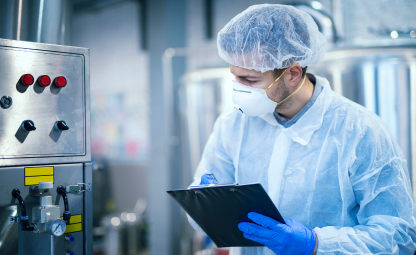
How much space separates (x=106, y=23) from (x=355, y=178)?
376 cm

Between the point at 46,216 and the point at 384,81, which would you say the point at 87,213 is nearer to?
the point at 46,216

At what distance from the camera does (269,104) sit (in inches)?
40.6

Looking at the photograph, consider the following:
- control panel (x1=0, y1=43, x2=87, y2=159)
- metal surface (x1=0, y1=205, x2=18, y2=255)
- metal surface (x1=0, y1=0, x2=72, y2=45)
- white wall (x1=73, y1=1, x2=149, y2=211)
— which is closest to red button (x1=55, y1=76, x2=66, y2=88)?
control panel (x1=0, y1=43, x2=87, y2=159)

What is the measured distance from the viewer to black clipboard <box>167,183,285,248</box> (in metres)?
0.84

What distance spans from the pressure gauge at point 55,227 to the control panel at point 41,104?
0.19m

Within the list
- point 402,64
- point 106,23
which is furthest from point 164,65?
point 402,64

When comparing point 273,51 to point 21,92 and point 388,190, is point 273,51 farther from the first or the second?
point 21,92

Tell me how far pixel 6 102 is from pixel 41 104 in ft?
0.27

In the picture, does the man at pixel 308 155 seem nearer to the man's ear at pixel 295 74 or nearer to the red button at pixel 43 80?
the man's ear at pixel 295 74

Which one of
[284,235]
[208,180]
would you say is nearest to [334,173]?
[284,235]

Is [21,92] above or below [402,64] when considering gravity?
below

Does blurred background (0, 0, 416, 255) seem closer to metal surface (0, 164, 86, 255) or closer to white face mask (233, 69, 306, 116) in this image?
metal surface (0, 164, 86, 255)

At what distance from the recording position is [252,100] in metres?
1.02

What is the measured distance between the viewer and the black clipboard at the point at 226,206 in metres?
0.84
